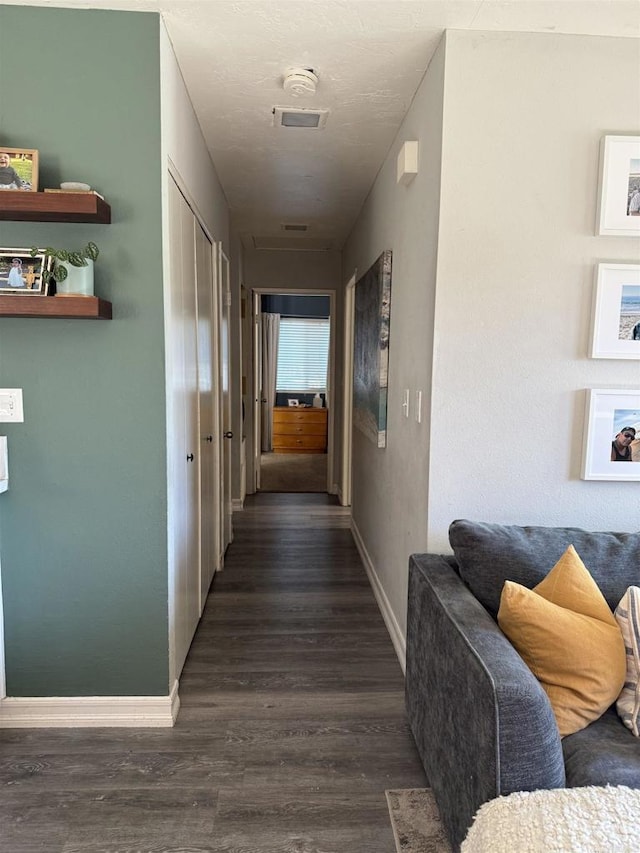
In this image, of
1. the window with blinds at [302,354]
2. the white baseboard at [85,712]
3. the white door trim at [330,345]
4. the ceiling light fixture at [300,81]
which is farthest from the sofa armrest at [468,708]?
the window with blinds at [302,354]

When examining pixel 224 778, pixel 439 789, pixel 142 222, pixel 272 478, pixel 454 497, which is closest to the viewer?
pixel 439 789

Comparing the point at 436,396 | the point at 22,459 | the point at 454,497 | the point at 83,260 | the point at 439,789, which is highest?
the point at 83,260

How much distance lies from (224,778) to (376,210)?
2959 millimetres

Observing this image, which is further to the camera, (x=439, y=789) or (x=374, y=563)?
(x=374, y=563)

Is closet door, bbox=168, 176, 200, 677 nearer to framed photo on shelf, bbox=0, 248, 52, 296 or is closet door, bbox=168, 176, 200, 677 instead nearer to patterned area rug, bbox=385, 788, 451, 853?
framed photo on shelf, bbox=0, 248, 52, 296

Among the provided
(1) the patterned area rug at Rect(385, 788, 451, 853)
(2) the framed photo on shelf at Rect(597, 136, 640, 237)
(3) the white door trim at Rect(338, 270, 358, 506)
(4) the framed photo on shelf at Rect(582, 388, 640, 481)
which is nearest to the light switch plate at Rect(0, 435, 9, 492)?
(1) the patterned area rug at Rect(385, 788, 451, 853)

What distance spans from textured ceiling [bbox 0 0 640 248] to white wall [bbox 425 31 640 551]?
11cm

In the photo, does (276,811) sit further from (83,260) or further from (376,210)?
(376,210)

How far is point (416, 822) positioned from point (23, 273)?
208 centimetres

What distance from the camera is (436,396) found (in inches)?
75.0

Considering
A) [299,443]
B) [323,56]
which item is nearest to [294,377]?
[299,443]

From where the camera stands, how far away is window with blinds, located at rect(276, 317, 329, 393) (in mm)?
8008

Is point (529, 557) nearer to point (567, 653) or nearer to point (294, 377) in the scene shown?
point (567, 653)

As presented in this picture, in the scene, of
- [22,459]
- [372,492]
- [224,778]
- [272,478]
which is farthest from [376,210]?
[272,478]
